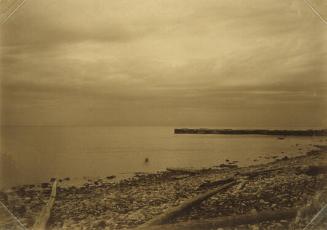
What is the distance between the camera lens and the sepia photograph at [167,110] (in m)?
2.49

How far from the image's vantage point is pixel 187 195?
2.52 metres

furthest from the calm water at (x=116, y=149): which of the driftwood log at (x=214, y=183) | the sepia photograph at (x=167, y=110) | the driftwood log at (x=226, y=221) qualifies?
the driftwood log at (x=226, y=221)

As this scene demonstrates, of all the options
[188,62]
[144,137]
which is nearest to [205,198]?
[144,137]

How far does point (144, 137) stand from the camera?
2506 mm

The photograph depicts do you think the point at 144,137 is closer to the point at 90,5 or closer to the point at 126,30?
the point at 126,30

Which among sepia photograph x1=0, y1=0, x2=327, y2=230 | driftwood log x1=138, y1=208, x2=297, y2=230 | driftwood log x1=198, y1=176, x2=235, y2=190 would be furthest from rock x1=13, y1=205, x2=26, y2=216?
driftwood log x1=198, y1=176, x2=235, y2=190

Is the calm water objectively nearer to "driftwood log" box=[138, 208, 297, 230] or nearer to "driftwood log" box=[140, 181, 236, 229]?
"driftwood log" box=[140, 181, 236, 229]

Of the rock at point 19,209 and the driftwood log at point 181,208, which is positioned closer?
the driftwood log at point 181,208

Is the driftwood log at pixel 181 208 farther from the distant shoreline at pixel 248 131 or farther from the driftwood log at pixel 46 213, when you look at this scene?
the driftwood log at pixel 46 213

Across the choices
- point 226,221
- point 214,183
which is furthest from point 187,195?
point 226,221

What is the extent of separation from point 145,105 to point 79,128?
0.46m

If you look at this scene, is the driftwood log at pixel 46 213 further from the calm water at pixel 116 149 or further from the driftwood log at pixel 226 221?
the driftwood log at pixel 226 221

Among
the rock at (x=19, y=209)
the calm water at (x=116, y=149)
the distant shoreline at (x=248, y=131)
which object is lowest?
the rock at (x=19, y=209)

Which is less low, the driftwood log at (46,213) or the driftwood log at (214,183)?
the driftwood log at (214,183)
